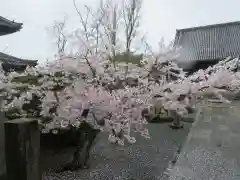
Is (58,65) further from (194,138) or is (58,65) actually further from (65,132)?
(194,138)

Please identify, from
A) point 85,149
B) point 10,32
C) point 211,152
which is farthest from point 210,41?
point 85,149

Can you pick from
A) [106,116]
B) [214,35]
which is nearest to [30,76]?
[106,116]

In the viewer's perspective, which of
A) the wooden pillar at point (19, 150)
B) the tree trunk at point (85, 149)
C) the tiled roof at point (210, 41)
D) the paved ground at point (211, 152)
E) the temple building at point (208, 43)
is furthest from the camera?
the tiled roof at point (210, 41)

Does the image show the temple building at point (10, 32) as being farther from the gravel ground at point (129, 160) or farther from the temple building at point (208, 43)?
the temple building at point (208, 43)

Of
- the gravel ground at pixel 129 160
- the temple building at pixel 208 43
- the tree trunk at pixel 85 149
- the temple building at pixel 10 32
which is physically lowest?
the gravel ground at pixel 129 160

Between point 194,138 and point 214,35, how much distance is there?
45.9ft

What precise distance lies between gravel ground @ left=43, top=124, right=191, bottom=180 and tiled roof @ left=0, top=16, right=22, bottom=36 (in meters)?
3.74

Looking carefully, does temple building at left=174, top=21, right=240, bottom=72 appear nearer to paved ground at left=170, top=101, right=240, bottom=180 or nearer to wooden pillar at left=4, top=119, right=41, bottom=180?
paved ground at left=170, top=101, right=240, bottom=180

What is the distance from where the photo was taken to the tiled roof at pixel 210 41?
1636cm

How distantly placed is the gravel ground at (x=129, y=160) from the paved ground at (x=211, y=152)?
27 cm

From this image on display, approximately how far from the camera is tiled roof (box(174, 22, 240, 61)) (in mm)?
16359

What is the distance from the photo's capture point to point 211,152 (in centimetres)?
536

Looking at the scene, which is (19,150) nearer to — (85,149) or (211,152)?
(85,149)

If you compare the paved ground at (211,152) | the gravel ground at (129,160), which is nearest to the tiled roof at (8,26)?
the gravel ground at (129,160)
